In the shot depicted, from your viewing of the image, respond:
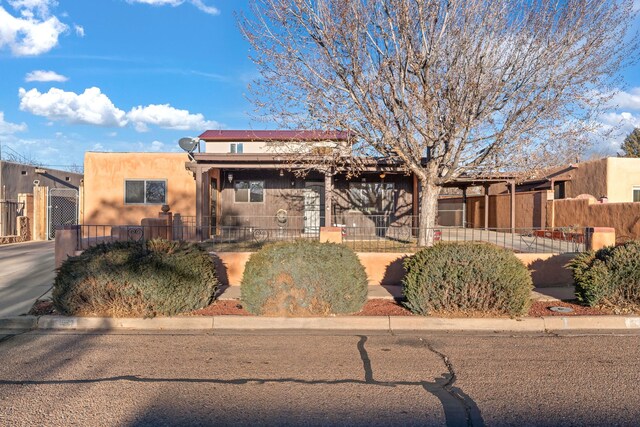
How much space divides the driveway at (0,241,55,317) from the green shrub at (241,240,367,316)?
3.75 m

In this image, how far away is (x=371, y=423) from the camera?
433 cm

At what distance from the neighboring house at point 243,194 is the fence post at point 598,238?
8.60 metres

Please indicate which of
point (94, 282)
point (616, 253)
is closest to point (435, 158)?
point (616, 253)

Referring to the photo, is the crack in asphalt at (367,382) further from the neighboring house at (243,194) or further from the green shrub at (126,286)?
the neighboring house at (243,194)

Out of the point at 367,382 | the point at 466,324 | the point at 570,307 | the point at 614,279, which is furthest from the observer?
the point at 570,307

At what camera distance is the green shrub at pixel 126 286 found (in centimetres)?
795

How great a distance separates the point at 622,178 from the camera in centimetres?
2472

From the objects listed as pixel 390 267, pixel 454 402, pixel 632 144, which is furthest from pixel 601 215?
pixel 632 144

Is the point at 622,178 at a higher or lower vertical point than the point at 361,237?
higher

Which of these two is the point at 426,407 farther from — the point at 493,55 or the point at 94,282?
the point at 493,55

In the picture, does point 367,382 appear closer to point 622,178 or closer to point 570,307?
point 570,307

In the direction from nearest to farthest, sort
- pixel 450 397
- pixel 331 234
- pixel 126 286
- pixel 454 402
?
pixel 454 402 → pixel 450 397 → pixel 126 286 → pixel 331 234

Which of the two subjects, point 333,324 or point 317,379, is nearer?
point 317,379

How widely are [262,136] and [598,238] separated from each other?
1571 cm
